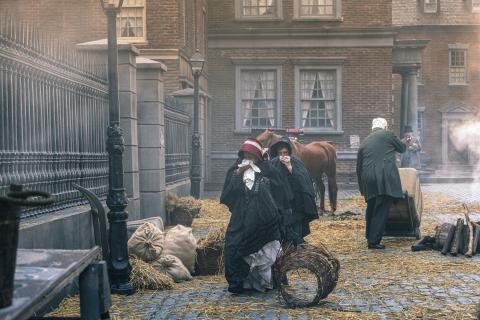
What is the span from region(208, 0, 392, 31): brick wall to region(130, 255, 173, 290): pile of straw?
19.9 meters

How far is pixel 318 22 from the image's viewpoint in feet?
89.2

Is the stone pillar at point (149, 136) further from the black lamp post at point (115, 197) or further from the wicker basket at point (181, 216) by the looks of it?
the black lamp post at point (115, 197)

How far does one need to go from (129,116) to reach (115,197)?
3.58 meters

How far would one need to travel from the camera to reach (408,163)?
2872 centimetres

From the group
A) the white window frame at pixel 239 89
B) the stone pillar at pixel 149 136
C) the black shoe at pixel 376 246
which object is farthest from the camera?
the white window frame at pixel 239 89

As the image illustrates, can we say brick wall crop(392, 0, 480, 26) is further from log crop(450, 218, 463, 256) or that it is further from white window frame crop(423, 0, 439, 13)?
log crop(450, 218, 463, 256)

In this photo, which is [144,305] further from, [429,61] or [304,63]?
[429,61]

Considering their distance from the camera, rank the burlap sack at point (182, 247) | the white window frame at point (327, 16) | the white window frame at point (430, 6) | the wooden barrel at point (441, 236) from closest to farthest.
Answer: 1. the burlap sack at point (182, 247)
2. the wooden barrel at point (441, 236)
3. the white window frame at point (327, 16)
4. the white window frame at point (430, 6)

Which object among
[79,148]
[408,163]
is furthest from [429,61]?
[79,148]

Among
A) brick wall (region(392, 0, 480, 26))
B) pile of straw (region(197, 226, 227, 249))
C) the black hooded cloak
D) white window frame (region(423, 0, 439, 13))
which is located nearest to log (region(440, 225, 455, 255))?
pile of straw (region(197, 226, 227, 249))

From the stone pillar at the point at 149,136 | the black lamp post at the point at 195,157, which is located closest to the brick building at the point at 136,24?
the black lamp post at the point at 195,157

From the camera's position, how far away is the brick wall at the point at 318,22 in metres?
27.0

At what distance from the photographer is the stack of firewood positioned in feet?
33.8

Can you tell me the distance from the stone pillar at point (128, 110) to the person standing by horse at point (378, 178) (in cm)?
366
